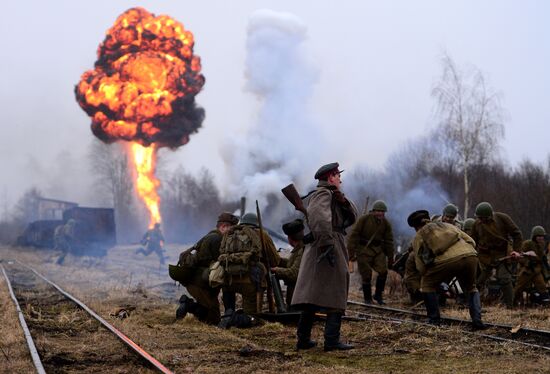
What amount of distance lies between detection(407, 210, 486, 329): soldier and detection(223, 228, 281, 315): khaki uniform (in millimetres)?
2109

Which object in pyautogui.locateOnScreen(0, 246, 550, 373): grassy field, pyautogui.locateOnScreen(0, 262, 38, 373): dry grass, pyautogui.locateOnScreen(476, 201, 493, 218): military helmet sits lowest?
pyautogui.locateOnScreen(0, 262, 38, 373): dry grass

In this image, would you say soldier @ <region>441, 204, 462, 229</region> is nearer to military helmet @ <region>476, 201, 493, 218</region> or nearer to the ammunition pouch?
military helmet @ <region>476, 201, 493, 218</region>

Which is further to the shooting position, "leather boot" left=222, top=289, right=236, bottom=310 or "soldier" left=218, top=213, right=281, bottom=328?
"leather boot" left=222, top=289, right=236, bottom=310

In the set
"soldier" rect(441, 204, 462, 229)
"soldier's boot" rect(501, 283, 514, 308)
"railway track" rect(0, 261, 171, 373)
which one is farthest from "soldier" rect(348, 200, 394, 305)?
"railway track" rect(0, 261, 171, 373)

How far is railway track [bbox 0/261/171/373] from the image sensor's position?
6980mm

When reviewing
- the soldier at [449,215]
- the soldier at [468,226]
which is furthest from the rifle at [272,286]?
the soldier at [468,226]

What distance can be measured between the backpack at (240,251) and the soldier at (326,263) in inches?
87.3

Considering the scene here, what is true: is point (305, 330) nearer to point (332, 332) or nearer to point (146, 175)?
point (332, 332)

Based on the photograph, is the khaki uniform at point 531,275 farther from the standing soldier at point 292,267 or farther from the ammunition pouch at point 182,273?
the ammunition pouch at point 182,273

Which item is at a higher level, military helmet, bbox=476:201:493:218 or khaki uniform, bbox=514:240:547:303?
military helmet, bbox=476:201:493:218

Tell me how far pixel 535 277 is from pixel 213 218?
1990 inches

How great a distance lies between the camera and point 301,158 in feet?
115

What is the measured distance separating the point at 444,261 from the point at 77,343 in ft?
15.2

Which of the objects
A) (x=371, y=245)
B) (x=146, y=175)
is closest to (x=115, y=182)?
(x=146, y=175)
